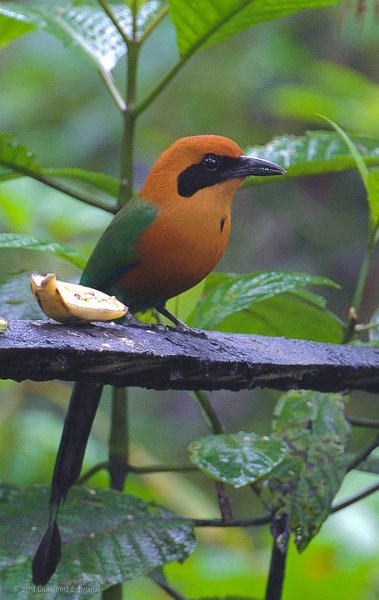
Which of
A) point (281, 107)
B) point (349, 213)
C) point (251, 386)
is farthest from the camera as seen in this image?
point (349, 213)

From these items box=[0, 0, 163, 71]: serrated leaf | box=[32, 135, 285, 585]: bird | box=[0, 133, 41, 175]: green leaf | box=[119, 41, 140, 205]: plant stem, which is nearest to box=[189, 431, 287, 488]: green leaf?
box=[32, 135, 285, 585]: bird

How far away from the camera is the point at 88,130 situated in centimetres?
502

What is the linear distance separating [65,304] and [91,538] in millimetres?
558

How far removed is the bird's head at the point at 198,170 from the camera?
213 centimetres

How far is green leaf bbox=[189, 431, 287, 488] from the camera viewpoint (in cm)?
156

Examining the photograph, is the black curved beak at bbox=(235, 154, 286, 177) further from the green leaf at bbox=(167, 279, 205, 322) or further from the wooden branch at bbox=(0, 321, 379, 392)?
the wooden branch at bbox=(0, 321, 379, 392)

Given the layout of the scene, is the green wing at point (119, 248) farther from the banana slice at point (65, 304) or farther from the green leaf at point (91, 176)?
the banana slice at point (65, 304)

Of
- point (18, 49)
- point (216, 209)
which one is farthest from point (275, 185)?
point (216, 209)

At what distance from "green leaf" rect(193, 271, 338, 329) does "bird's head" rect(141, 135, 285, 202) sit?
0.33 m

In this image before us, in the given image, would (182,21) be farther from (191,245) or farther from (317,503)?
(317,503)

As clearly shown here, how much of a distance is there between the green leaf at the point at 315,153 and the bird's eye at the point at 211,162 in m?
0.08

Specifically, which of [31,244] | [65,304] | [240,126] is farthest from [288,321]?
[240,126]

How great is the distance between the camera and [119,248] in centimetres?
210

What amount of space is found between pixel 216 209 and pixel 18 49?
3.94 meters
